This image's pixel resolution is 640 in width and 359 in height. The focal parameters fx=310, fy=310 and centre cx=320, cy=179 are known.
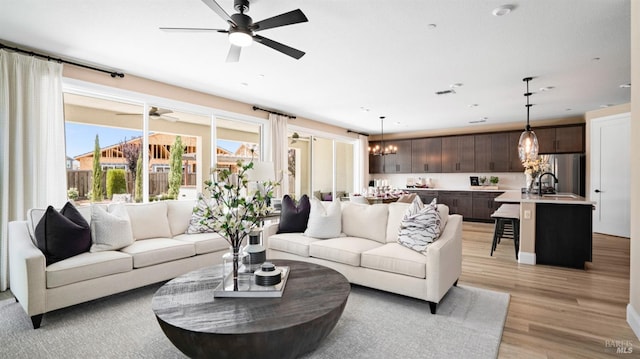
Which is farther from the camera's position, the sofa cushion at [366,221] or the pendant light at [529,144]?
the pendant light at [529,144]

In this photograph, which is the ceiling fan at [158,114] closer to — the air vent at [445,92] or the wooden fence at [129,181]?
the wooden fence at [129,181]

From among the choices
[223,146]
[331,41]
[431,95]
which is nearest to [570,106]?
[431,95]

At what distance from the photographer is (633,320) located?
2.49 meters

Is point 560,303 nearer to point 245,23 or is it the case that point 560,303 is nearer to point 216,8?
point 245,23

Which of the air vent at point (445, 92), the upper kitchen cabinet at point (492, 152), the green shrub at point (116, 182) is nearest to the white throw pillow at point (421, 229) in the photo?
the air vent at point (445, 92)

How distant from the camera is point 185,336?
1.69m

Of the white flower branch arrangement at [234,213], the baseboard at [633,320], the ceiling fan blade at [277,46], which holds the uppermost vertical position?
the ceiling fan blade at [277,46]

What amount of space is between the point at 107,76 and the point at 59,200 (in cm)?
170

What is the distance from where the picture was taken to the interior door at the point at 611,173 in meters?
6.00

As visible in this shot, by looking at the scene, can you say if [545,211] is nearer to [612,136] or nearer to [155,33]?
[612,136]

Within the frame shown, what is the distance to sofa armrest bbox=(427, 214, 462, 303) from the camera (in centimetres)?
274

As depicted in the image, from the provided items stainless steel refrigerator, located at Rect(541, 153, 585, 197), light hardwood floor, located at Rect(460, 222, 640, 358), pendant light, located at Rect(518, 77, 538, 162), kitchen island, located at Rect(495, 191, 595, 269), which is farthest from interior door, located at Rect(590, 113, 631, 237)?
pendant light, located at Rect(518, 77, 538, 162)

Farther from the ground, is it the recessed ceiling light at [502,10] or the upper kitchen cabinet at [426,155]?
the recessed ceiling light at [502,10]

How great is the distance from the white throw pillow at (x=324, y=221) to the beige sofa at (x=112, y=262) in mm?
1148
